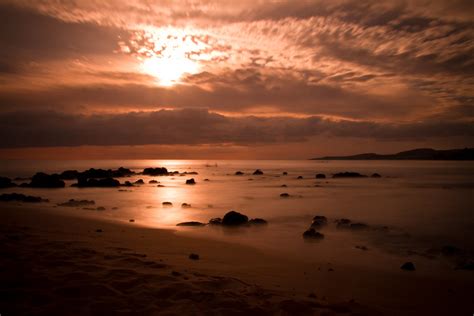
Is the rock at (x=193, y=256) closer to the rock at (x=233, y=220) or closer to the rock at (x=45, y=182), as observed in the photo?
the rock at (x=233, y=220)

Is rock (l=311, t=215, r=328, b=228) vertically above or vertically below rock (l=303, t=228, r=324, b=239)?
below

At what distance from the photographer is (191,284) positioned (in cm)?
631

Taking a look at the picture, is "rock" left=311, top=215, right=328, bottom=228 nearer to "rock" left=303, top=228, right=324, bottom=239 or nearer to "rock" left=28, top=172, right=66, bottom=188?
"rock" left=303, top=228, right=324, bottom=239

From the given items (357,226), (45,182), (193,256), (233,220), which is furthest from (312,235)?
(45,182)

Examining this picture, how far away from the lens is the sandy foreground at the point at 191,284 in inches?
210

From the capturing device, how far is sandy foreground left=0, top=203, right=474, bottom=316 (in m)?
5.34

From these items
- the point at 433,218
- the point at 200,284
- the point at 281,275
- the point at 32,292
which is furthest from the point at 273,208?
the point at 32,292

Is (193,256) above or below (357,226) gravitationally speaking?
above

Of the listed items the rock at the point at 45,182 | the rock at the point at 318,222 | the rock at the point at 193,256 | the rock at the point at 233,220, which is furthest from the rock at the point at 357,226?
the rock at the point at 45,182

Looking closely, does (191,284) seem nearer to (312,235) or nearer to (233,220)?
(312,235)

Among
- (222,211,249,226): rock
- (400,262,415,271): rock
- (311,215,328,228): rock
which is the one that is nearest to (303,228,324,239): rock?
(311,215,328,228): rock

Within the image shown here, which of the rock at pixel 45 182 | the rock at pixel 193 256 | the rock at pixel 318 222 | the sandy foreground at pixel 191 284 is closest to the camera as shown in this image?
the sandy foreground at pixel 191 284

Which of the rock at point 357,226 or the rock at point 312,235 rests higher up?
the rock at point 312,235

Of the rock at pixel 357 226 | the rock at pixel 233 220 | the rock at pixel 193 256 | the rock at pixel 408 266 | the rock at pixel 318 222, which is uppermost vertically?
the rock at pixel 193 256
